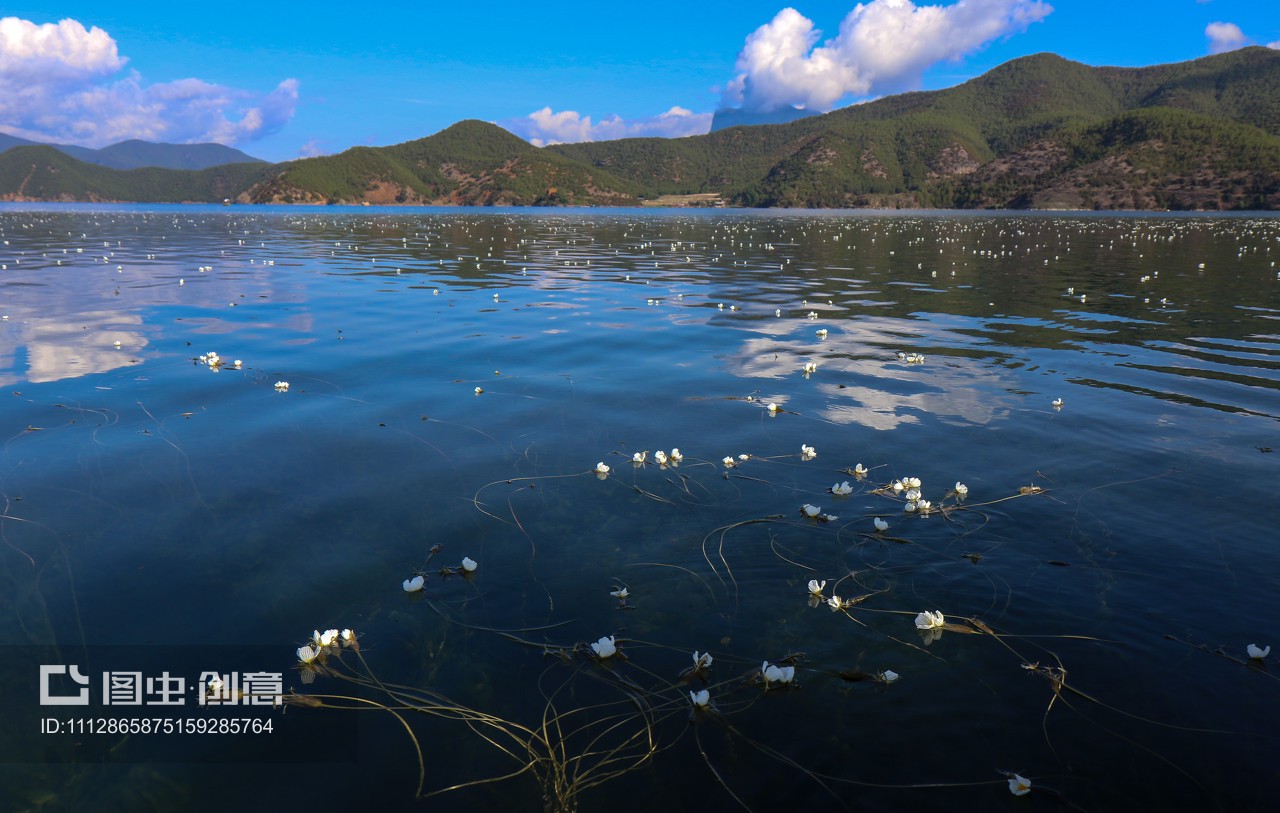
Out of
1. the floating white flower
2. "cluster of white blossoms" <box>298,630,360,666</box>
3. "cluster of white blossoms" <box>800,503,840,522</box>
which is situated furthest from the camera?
"cluster of white blossoms" <box>800,503,840,522</box>

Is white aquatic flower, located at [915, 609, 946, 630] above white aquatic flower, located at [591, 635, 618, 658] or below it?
above

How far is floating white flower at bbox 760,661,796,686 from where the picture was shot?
509 centimetres

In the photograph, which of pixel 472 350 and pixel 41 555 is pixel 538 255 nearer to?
pixel 472 350

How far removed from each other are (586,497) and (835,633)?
372 centimetres

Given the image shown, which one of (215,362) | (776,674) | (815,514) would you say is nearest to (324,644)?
(776,674)

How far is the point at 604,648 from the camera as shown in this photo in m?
5.41

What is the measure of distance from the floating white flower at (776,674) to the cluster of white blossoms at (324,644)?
135 inches

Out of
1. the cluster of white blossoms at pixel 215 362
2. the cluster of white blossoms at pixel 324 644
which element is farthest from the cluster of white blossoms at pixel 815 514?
the cluster of white blossoms at pixel 215 362

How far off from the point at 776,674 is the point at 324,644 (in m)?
3.72

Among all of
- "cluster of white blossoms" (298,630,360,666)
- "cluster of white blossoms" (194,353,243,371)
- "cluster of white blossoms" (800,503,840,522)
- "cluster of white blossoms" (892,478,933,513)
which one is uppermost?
"cluster of white blossoms" (194,353,243,371)

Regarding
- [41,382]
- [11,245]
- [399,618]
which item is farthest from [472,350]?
[11,245]

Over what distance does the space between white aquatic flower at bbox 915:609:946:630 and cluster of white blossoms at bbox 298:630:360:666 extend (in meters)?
4.89

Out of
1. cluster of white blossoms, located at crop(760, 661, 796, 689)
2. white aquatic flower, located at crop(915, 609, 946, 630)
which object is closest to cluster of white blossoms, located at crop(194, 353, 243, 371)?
cluster of white blossoms, located at crop(760, 661, 796, 689)

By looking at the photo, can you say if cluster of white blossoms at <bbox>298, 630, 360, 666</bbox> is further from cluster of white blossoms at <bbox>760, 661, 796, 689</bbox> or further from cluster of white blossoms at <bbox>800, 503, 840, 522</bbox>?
cluster of white blossoms at <bbox>800, 503, 840, 522</bbox>
